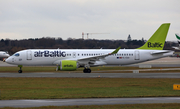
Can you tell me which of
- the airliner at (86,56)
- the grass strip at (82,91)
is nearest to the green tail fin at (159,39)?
the airliner at (86,56)

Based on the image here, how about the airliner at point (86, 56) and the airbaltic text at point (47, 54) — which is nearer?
the airliner at point (86, 56)

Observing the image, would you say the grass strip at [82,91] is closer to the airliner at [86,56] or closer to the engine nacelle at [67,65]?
the engine nacelle at [67,65]

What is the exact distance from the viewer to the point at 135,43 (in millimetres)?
114438

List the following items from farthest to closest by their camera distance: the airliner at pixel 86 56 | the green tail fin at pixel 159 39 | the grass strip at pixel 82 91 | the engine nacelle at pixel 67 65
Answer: the green tail fin at pixel 159 39, the airliner at pixel 86 56, the engine nacelle at pixel 67 65, the grass strip at pixel 82 91

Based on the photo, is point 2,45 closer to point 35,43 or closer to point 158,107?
point 35,43

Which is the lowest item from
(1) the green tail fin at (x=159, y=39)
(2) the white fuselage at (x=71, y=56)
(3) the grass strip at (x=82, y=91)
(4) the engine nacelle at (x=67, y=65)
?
(3) the grass strip at (x=82, y=91)

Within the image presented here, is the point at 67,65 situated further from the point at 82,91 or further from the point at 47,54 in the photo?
the point at 82,91

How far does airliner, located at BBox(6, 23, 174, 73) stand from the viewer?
37028mm

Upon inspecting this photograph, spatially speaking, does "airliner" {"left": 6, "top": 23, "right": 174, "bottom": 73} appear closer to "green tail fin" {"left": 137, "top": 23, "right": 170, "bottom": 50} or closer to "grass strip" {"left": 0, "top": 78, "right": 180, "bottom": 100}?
"green tail fin" {"left": 137, "top": 23, "right": 170, "bottom": 50}

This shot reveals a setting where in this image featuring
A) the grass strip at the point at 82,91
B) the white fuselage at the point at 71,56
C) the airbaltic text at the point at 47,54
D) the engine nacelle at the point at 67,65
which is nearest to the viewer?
the grass strip at the point at 82,91

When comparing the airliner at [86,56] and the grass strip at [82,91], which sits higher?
the airliner at [86,56]

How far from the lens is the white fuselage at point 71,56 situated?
3744 centimetres

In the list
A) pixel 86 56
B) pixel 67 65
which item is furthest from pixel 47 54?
pixel 86 56

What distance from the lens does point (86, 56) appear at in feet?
129
